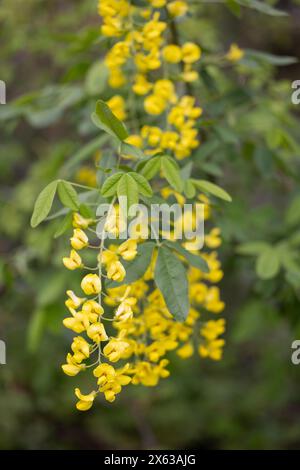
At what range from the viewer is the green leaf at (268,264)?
1524mm

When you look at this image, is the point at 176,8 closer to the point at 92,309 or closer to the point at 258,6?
the point at 258,6

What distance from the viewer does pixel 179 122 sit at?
1372mm

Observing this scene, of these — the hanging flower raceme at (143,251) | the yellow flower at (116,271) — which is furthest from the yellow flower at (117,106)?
the yellow flower at (116,271)

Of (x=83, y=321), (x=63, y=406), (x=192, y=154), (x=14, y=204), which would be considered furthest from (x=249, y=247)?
(x=63, y=406)

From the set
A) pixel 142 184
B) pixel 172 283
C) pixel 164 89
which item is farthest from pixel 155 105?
pixel 172 283

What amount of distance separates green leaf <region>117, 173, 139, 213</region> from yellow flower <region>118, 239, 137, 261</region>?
7 centimetres

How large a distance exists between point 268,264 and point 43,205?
0.69 meters

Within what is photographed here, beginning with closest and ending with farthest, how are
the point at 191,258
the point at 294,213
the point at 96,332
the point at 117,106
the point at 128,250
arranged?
1. the point at 96,332
2. the point at 128,250
3. the point at 191,258
4. the point at 117,106
5. the point at 294,213

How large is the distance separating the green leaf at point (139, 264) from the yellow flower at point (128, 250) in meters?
0.07

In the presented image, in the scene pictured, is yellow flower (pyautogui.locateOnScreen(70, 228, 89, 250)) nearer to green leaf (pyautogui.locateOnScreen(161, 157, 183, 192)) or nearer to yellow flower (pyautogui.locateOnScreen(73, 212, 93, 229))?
yellow flower (pyautogui.locateOnScreen(73, 212, 93, 229))

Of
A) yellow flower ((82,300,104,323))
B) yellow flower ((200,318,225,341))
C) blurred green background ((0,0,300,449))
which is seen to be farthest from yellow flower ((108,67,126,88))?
yellow flower ((82,300,104,323))

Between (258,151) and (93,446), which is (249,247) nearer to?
(258,151)

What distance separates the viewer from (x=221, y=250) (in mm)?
1854

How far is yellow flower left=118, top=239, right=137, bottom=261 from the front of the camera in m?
1.07
